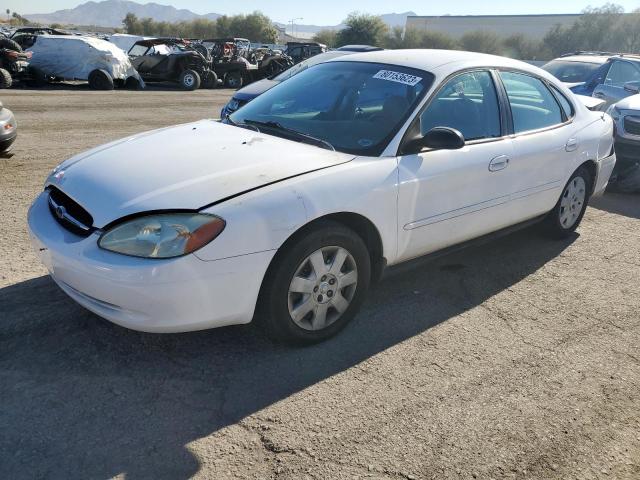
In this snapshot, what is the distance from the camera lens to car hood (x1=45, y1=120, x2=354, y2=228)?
9.16 ft

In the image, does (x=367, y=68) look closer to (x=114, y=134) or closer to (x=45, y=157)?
(x=45, y=157)

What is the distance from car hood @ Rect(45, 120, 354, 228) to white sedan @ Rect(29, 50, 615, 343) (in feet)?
0.04

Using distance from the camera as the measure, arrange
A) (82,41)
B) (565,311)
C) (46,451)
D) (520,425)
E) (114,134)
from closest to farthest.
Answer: (46,451) < (520,425) < (565,311) < (114,134) < (82,41)

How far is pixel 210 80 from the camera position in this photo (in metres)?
21.4

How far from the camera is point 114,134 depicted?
964 cm

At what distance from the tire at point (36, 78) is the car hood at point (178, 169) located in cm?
1559

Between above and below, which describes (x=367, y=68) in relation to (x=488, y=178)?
above

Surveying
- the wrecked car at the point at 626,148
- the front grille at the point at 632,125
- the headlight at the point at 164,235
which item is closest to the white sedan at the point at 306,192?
the headlight at the point at 164,235

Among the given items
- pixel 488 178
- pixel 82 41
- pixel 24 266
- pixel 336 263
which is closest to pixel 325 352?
pixel 336 263

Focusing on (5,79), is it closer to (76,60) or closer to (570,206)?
(76,60)

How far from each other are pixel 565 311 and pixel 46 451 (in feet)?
10.8

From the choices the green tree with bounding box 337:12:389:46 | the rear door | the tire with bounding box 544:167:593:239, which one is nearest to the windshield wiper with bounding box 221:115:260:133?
the rear door

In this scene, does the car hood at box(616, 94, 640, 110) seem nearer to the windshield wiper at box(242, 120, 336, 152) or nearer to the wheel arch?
the wheel arch

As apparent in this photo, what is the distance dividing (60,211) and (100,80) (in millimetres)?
15988
